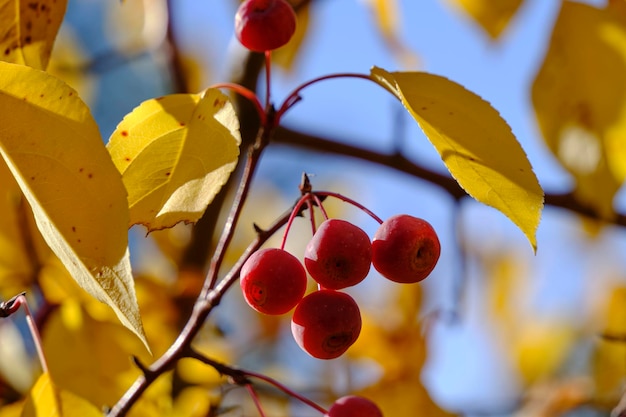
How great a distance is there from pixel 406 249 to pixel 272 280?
Answer: 0.15 meters

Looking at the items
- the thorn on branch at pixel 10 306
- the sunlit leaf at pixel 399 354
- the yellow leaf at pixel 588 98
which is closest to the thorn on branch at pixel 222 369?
the thorn on branch at pixel 10 306

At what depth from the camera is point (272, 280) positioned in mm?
841

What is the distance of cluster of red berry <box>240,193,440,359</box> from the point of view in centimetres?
84

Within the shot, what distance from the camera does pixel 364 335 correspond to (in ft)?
6.55

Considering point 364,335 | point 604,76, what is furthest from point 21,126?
point 364,335

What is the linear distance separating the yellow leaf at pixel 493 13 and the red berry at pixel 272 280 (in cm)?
77

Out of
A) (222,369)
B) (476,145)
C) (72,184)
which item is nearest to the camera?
(72,184)

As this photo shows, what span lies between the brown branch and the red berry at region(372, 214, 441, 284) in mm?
871

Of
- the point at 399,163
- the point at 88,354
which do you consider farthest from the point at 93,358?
the point at 399,163

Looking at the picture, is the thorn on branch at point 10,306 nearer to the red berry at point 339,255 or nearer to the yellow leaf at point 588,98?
the red berry at point 339,255

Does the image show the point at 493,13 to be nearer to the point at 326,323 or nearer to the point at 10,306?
the point at 326,323

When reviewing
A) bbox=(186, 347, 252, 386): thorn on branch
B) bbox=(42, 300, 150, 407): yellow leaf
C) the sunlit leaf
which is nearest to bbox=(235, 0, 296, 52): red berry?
bbox=(186, 347, 252, 386): thorn on branch

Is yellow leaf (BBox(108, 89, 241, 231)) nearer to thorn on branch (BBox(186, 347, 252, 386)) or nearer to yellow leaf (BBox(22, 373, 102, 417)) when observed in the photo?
thorn on branch (BBox(186, 347, 252, 386))

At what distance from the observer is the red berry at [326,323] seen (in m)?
0.85
